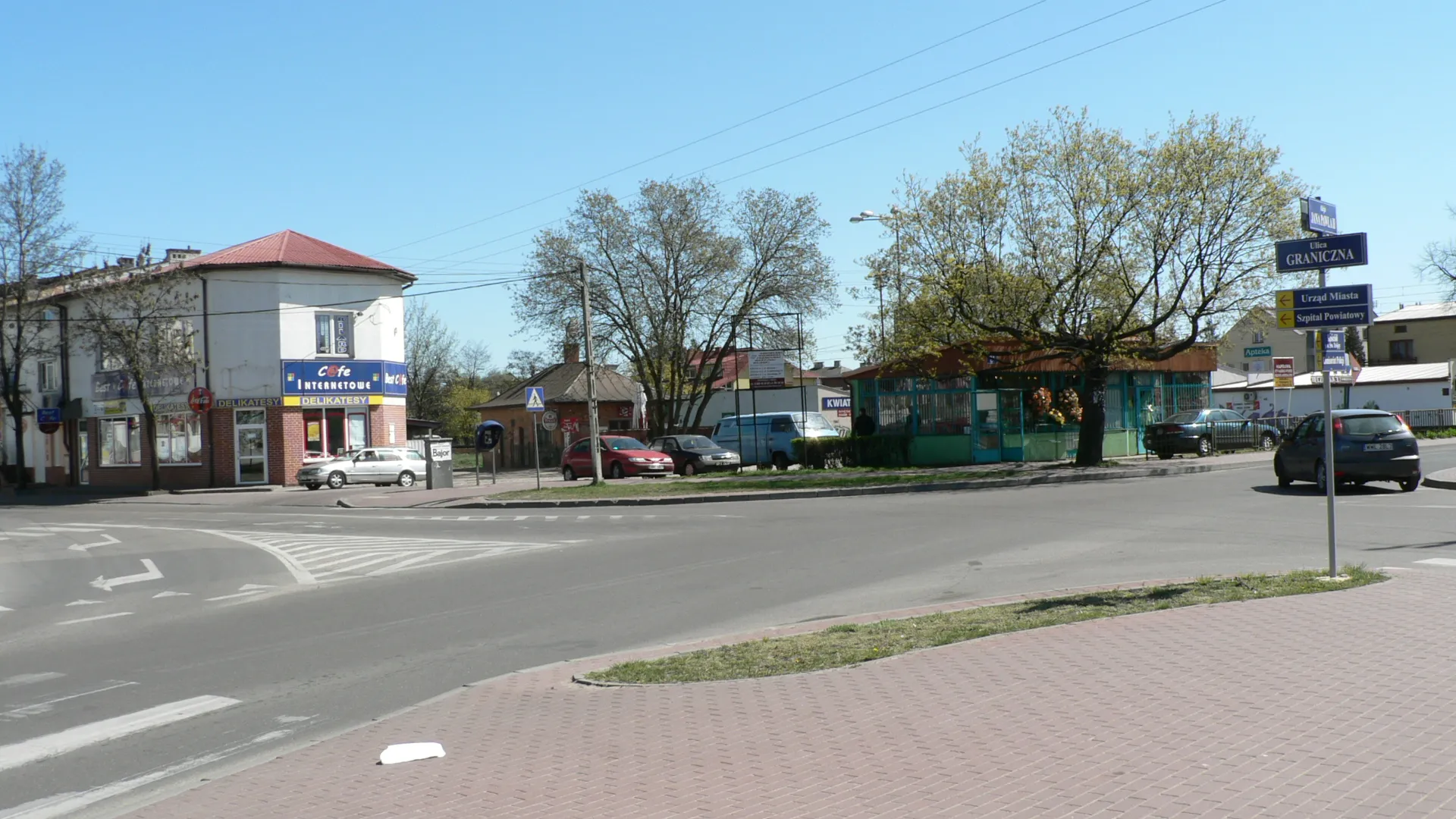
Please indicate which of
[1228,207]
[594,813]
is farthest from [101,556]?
[1228,207]

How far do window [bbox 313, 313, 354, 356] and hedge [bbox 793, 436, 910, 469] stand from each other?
17.5 meters

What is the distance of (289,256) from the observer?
1686 inches

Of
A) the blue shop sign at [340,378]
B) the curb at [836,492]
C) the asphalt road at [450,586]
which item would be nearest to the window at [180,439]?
the blue shop sign at [340,378]

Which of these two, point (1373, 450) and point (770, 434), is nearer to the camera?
point (1373, 450)

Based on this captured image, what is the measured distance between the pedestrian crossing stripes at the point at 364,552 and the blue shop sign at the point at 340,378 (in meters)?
20.8

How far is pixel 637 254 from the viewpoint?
50.6 metres

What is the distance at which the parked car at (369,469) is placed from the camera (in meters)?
39.2

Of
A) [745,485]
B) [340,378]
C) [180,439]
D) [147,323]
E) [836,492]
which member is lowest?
[836,492]

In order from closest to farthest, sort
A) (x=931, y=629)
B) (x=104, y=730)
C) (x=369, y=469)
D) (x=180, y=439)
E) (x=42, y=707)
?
(x=104, y=730) < (x=42, y=707) < (x=931, y=629) < (x=369, y=469) < (x=180, y=439)

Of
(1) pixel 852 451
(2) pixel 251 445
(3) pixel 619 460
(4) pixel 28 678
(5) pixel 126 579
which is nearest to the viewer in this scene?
(4) pixel 28 678

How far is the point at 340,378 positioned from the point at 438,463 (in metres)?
8.94

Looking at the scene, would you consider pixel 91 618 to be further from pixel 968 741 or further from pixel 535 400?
pixel 535 400

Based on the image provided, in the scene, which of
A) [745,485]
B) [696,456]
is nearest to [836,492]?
[745,485]

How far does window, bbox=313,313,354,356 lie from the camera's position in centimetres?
4294
